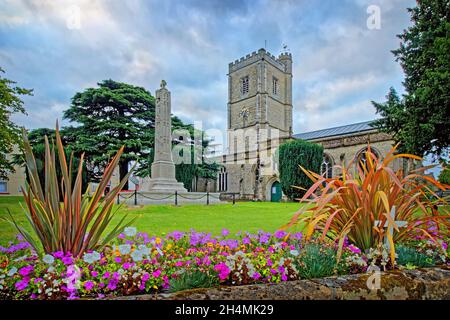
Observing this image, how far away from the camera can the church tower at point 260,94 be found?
3700 centimetres

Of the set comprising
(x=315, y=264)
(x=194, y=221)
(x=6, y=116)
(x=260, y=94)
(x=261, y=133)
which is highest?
(x=260, y=94)

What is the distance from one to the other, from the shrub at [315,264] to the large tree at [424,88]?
11.1 metres

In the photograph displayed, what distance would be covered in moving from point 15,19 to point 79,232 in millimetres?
3793

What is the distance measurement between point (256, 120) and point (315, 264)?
35014mm

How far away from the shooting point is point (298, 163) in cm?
2188

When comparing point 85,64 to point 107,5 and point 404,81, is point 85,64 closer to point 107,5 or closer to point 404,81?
point 107,5

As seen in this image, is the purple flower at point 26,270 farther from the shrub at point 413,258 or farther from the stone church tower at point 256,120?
the stone church tower at point 256,120

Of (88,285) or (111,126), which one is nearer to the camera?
(88,285)

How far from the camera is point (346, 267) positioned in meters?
2.42

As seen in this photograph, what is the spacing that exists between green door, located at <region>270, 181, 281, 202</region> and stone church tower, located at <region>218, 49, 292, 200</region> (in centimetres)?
48

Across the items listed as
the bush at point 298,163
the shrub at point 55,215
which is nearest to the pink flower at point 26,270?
the shrub at point 55,215

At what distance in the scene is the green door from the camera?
98.0 ft

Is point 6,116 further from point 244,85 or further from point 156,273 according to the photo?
point 244,85

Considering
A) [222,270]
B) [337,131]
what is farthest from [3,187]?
[337,131]
